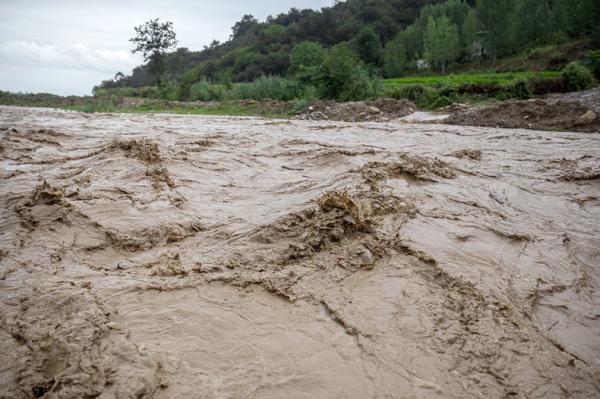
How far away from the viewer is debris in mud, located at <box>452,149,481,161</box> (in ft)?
18.4

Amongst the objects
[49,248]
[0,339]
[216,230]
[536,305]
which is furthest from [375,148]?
[0,339]

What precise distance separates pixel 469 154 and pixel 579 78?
1124 cm

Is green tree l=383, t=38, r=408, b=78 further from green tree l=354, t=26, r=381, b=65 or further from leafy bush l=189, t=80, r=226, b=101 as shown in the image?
leafy bush l=189, t=80, r=226, b=101

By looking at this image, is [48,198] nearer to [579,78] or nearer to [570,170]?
[570,170]

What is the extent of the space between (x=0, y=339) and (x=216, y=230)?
1461mm

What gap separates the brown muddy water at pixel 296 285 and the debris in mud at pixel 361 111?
7500 millimetres

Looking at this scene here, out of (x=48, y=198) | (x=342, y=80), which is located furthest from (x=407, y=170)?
(x=342, y=80)

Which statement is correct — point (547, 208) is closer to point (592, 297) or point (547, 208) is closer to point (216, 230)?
point (592, 297)

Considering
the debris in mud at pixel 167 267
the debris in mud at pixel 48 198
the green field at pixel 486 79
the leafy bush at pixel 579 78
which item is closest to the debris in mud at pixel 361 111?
the green field at pixel 486 79

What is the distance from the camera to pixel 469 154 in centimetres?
573

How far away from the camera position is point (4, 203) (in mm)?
3121

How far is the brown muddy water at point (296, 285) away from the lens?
1.52 metres

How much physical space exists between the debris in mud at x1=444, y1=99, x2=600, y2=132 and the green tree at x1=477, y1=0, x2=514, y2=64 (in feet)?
99.3

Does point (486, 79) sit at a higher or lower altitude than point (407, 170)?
higher
